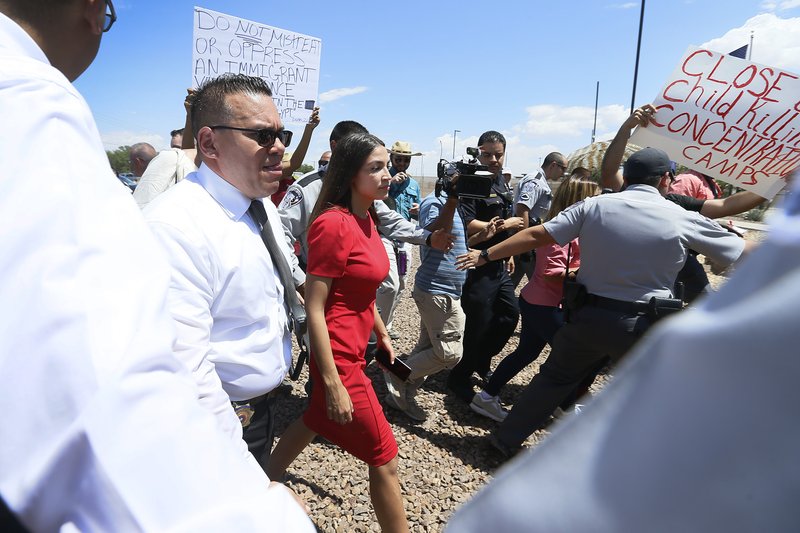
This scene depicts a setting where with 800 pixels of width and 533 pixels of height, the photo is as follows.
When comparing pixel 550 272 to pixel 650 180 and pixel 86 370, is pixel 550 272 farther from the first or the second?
pixel 86 370

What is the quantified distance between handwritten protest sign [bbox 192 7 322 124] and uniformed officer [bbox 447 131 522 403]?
6.13 ft

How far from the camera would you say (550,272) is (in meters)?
3.84

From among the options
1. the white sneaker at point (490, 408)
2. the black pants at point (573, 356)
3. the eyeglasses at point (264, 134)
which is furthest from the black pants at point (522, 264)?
the eyeglasses at point (264, 134)

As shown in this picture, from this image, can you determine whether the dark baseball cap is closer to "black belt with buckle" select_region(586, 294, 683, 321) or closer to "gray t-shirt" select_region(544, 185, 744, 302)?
"gray t-shirt" select_region(544, 185, 744, 302)

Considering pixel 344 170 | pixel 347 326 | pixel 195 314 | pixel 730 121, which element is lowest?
pixel 347 326

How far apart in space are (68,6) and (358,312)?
1782 millimetres

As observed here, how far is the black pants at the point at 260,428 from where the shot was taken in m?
1.93

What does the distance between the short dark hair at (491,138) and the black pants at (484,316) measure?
1.21 meters

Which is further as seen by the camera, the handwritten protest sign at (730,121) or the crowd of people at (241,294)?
the handwritten protest sign at (730,121)

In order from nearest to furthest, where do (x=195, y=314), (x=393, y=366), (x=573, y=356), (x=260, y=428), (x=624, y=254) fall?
(x=195, y=314) → (x=260, y=428) → (x=393, y=366) → (x=624, y=254) → (x=573, y=356)

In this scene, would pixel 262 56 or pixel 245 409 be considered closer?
pixel 245 409

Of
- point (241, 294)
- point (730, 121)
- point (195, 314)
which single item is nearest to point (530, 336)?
point (730, 121)

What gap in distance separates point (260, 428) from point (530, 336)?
2.74 m

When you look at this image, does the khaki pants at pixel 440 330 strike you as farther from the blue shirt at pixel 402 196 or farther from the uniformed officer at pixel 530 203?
the blue shirt at pixel 402 196
